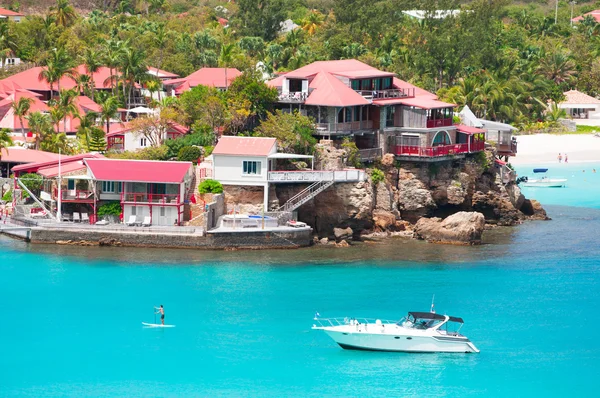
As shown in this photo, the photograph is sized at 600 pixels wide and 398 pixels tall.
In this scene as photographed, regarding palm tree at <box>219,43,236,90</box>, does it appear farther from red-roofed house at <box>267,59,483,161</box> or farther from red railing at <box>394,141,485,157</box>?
red railing at <box>394,141,485,157</box>

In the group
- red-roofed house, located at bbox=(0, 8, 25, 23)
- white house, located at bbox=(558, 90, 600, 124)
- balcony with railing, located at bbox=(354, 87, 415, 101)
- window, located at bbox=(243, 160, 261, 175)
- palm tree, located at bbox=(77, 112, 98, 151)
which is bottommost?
window, located at bbox=(243, 160, 261, 175)

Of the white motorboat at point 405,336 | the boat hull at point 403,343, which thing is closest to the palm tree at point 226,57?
the white motorboat at point 405,336

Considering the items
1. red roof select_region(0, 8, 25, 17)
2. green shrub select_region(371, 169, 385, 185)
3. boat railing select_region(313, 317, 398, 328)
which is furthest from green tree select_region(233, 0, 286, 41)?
boat railing select_region(313, 317, 398, 328)

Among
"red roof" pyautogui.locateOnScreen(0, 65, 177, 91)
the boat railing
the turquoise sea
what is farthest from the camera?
"red roof" pyautogui.locateOnScreen(0, 65, 177, 91)

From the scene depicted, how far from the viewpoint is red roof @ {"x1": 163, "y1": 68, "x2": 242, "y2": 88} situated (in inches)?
4631

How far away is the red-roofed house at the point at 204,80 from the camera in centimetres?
11669

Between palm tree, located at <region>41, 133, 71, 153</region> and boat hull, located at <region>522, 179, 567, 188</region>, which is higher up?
palm tree, located at <region>41, 133, 71, 153</region>

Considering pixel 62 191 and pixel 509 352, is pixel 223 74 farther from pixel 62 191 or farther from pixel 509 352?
pixel 509 352

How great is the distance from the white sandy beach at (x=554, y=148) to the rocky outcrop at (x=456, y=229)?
36182mm

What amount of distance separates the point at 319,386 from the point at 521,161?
69798 mm

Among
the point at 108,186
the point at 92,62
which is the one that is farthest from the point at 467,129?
the point at 92,62

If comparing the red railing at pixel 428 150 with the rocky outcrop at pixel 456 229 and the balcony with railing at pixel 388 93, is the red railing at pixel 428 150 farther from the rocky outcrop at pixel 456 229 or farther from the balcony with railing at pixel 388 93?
the rocky outcrop at pixel 456 229

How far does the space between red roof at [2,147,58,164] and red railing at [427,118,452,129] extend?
26553 mm

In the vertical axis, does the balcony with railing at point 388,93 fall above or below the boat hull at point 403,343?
above
